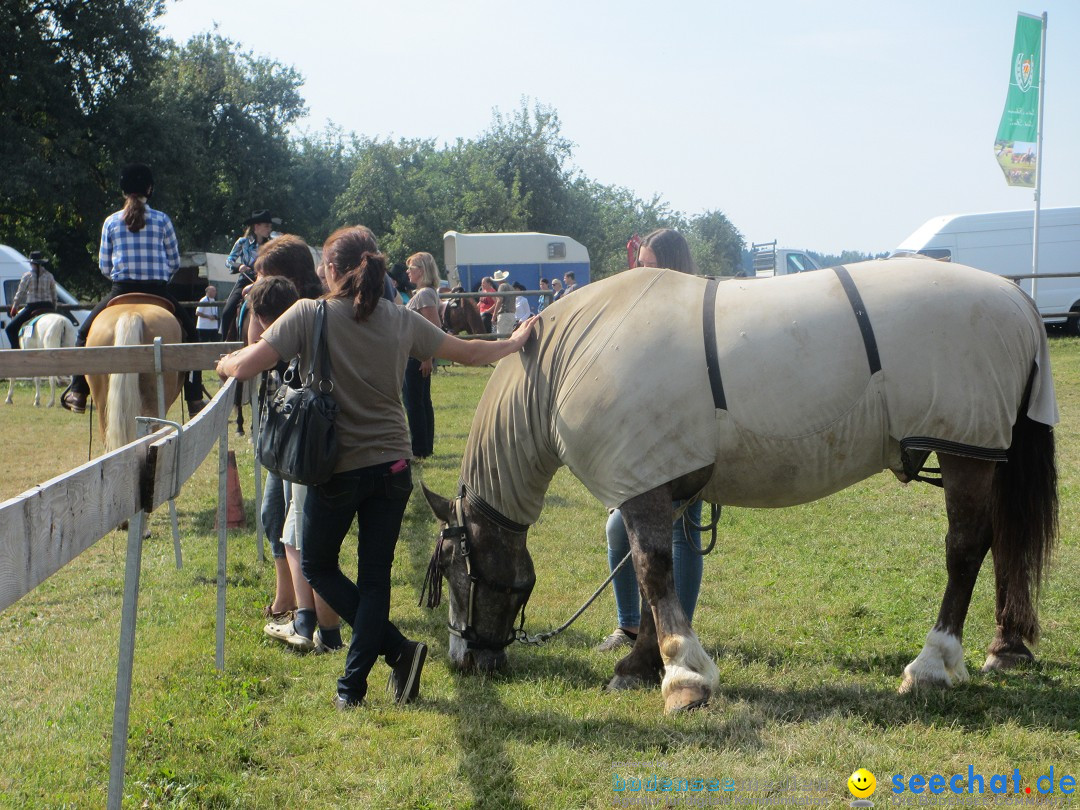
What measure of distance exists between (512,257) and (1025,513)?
99.7ft

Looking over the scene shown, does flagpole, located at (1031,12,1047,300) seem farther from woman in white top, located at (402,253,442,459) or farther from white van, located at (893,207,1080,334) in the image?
woman in white top, located at (402,253,442,459)

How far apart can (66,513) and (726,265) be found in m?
100

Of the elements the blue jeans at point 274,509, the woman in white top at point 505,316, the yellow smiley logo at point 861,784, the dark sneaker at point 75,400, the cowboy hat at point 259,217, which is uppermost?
the cowboy hat at point 259,217

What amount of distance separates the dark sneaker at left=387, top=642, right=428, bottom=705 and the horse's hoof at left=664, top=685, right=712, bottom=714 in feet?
3.27

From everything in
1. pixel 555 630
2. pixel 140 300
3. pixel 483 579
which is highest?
pixel 140 300

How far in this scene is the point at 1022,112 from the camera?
2067 centimetres

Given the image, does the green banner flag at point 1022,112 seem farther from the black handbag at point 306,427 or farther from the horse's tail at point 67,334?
the black handbag at point 306,427

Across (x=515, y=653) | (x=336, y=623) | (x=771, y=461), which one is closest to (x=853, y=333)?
(x=771, y=461)

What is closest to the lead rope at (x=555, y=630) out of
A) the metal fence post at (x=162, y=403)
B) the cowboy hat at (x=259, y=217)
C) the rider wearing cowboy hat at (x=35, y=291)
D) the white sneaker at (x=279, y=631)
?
the white sneaker at (x=279, y=631)

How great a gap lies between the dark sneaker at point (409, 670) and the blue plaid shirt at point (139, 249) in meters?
4.58

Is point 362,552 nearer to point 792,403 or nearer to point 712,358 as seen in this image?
point 712,358

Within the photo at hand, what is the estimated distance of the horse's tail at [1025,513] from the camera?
4199 millimetres

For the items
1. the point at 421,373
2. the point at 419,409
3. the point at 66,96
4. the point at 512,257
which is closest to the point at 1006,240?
the point at 512,257

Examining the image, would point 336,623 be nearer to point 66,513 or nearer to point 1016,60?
point 66,513
